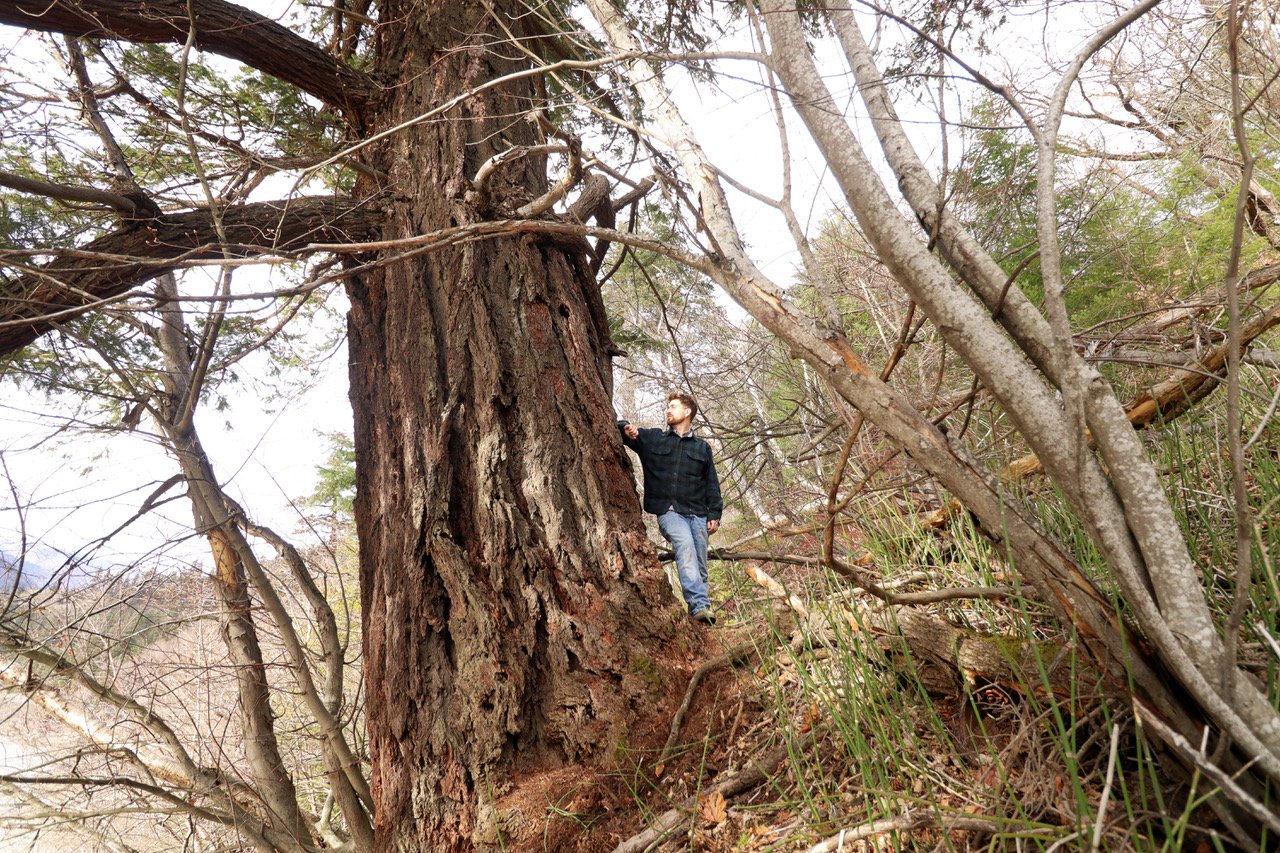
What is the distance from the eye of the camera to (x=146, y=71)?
4621 millimetres

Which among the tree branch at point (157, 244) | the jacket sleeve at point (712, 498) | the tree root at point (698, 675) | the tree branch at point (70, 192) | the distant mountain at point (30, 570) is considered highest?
the tree branch at point (70, 192)

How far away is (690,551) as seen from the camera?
405 cm

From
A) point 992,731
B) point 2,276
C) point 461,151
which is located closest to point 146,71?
point 2,276

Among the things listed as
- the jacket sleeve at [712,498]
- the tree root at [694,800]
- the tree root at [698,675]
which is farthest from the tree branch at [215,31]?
the tree root at [694,800]

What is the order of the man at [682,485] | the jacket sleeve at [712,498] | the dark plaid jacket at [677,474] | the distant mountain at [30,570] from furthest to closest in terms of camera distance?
the jacket sleeve at [712,498], the dark plaid jacket at [677,474], the man at [682,485], the distant mountain at [30,570]

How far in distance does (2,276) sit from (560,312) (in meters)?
2.79

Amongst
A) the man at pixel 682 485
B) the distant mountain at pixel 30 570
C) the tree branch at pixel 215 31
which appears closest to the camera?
the tree branch at pixel 215 31

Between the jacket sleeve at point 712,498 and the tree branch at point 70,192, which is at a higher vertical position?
the tree branch at point 70,192

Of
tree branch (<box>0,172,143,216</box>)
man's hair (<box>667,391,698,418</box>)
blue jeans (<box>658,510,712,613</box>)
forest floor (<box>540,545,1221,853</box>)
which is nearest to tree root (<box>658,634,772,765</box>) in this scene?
forest floor (<box>540,545,1221,853</box>)

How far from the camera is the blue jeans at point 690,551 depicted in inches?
156

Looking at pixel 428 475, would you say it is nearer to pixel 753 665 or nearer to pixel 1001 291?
pixel 753 665

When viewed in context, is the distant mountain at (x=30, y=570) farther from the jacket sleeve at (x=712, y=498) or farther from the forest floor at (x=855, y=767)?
the jacket sleeve at (x=712, y=498)

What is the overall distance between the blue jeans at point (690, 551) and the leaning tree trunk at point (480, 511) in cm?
111

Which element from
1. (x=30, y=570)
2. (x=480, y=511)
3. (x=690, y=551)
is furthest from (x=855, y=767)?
(x=30, y=570)
